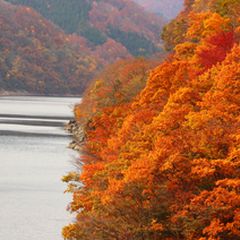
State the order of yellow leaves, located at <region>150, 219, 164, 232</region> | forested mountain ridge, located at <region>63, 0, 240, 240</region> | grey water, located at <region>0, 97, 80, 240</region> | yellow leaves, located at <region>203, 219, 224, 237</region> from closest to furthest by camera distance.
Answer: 1. yellow leaves, located at <region>203, 219, 224, 237</region>
2. forested mountain ridge, located at <region>63, 0, 240, 240</region>
3. yellow leaves, located at <region>150, 219, 164, 232</region>
4. grey water, located at <region>0, 97, 80, 240</region>

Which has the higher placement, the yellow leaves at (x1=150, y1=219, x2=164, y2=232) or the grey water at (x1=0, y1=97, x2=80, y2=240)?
the grey water at (x1=0, y1=97, x2=80, y2=240)

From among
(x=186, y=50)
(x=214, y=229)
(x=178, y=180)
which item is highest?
(x=186, y=50)

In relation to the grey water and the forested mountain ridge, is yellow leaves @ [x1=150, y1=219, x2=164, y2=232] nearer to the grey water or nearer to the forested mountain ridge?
the forested mountain ridge

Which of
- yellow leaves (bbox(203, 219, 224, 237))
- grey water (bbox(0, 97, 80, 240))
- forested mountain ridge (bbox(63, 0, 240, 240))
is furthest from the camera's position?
grey water (bbox(0, 97, 80, 240))

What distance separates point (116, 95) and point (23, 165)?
1679 cm

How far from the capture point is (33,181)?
78.4 metres

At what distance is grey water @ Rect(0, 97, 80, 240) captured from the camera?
55281mm

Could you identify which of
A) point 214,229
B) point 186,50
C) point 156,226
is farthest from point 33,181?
point 214,229

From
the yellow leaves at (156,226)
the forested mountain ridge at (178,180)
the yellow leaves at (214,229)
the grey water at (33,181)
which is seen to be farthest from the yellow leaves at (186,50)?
the yellow leaves at (214,229)

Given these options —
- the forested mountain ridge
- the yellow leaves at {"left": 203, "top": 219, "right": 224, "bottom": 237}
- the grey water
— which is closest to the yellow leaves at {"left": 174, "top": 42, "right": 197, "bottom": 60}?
the grey water

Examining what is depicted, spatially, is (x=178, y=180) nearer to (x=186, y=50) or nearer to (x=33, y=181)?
(x=33, y=181)

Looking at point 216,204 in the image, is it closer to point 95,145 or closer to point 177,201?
point 177,201

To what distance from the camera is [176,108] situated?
167ft

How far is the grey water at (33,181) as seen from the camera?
181 feet
